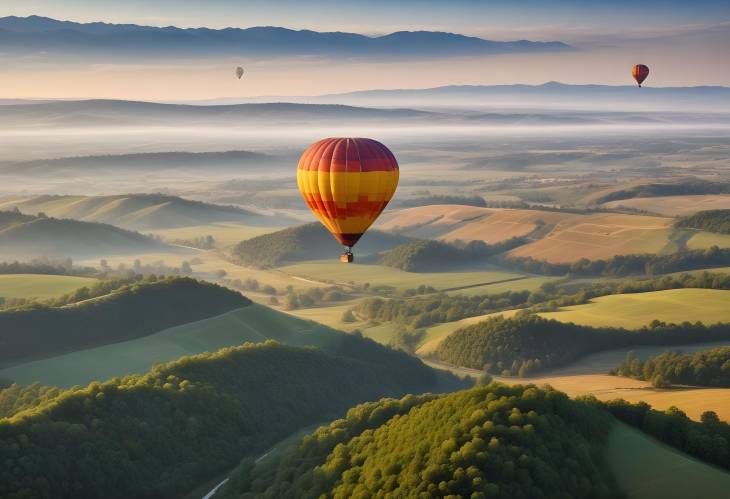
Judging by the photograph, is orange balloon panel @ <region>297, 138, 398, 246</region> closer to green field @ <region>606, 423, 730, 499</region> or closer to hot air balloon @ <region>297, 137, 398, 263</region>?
hot air balloon @ <region>297, 137, 398, 263</region>

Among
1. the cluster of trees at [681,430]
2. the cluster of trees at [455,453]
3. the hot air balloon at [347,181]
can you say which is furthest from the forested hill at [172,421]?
the cluster of trees at [681,430]

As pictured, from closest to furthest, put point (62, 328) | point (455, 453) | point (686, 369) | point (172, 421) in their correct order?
point (455, 453) → point (172, 421) → point (686, 369) → point (62, 328)

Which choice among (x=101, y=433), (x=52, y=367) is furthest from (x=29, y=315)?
(x=101, y=433)

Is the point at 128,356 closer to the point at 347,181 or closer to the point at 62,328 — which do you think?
the point at 62,328

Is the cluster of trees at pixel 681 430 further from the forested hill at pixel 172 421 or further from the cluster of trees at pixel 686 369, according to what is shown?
the cluster of trees at pixel 686 369

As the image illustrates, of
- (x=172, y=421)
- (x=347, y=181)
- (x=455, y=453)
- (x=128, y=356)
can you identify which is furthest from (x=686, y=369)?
(x=347, y=181)

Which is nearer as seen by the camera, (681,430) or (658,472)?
(658,472)

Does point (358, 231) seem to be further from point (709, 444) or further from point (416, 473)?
point (709, 444)
